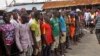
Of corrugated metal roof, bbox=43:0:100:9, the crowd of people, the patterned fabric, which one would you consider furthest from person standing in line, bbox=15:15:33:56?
corrugated metal roof, bbox=43:0:100:9

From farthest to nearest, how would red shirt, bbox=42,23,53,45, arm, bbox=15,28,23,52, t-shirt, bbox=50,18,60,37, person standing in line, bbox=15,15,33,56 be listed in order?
t-shirt, bbox=50,18,60,37 < red shirt, bbox=42,23,53,45 < person standing in line, bbox=15,15,33,56 < arm, bbox=15,28,23,52

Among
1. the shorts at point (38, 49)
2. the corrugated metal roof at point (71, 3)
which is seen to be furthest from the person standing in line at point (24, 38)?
the corrugated metal roof at point (71, 3)

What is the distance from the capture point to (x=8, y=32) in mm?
9523

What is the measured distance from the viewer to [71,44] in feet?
61.6

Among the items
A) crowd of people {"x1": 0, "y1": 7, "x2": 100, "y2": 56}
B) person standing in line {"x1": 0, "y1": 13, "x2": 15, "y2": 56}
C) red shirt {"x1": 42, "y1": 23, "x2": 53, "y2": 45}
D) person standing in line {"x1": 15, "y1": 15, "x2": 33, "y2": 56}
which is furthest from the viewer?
red shirt {"x1": 42, "y1": 23, "x2": 53, "y2": 45}

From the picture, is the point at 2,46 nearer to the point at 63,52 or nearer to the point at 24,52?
the point at 24,52

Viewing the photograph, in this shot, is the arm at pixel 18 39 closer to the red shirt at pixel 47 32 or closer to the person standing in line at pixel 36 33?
the person standing in line at pixel 36 33

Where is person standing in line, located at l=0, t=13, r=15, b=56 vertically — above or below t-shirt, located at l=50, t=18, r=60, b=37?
above

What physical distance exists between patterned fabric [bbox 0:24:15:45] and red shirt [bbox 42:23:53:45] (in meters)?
2.67

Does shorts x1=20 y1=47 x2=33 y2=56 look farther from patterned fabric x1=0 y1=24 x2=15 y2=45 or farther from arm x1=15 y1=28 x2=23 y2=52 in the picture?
patterned fabric x1=0 y1=24 x2=15 y2=45

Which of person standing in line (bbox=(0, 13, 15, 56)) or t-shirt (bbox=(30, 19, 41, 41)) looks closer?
person standing in line (bbox=(0, 13, 15, 56))

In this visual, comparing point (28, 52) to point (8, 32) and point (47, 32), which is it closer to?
point (8, 32)

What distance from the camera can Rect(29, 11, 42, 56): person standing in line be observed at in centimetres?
1120

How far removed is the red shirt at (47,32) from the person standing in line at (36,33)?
0.57 metres
